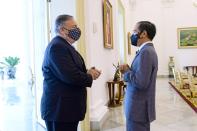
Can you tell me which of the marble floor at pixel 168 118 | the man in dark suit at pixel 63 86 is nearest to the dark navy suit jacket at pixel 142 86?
the man in dark suit at pixel 63 86

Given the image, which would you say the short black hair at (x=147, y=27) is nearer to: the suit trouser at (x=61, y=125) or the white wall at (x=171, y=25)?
the suit trouser at (x=61, y=125)

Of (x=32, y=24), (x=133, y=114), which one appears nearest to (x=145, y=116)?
(x=133, y=114)

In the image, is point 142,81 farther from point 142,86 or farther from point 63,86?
point 63,86

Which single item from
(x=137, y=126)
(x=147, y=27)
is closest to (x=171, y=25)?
(x=147, y=27)

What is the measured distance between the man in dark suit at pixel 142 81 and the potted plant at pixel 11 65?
171cm

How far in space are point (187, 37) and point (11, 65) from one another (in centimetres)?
1543

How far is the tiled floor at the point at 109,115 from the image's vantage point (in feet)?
12.5

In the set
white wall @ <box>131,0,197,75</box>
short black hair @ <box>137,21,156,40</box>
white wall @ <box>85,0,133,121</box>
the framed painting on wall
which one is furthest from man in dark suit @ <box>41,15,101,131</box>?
the framed painting on wall

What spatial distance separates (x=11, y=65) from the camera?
389 cm

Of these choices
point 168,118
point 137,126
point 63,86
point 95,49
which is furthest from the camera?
point 168,118

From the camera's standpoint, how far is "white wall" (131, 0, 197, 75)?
17703 millimetres

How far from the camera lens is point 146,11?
59.5 feet

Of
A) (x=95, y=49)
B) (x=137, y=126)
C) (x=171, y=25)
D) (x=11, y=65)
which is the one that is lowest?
(x=137, y=126)

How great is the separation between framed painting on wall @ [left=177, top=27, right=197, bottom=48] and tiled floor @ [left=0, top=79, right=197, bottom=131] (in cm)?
941
